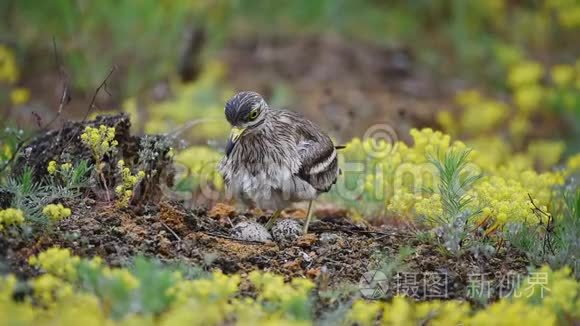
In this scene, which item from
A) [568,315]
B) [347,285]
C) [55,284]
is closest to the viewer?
[55,284]

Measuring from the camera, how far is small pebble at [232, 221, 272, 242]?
209 inches

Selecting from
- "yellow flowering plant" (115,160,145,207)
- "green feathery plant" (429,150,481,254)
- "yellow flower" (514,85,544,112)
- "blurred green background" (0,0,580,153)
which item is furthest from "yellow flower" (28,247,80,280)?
"yellow flower" (514,85,544,112)

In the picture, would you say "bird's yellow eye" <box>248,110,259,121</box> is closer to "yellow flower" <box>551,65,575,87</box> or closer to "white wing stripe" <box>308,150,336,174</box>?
"white wing stripe" <box>308,150,336,174</box>

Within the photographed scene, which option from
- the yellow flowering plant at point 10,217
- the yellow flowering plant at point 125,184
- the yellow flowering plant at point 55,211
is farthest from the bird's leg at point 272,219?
the yellow flowering plant at point 10,217

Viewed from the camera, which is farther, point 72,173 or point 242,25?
point 242,25

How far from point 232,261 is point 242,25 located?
713cm

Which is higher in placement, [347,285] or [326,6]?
[326,6]

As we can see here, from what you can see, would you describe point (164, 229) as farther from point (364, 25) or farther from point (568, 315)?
point (364, 25)

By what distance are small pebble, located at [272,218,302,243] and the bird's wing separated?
0.97 ft

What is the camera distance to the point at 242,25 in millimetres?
11508

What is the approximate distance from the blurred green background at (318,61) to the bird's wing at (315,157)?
299cm

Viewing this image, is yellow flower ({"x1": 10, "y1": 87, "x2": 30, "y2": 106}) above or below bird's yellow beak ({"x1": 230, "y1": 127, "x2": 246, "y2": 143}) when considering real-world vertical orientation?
above

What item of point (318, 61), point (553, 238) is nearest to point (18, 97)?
point (318, 61)

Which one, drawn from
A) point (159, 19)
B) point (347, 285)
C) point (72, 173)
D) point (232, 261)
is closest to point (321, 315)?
point (347, 285)
